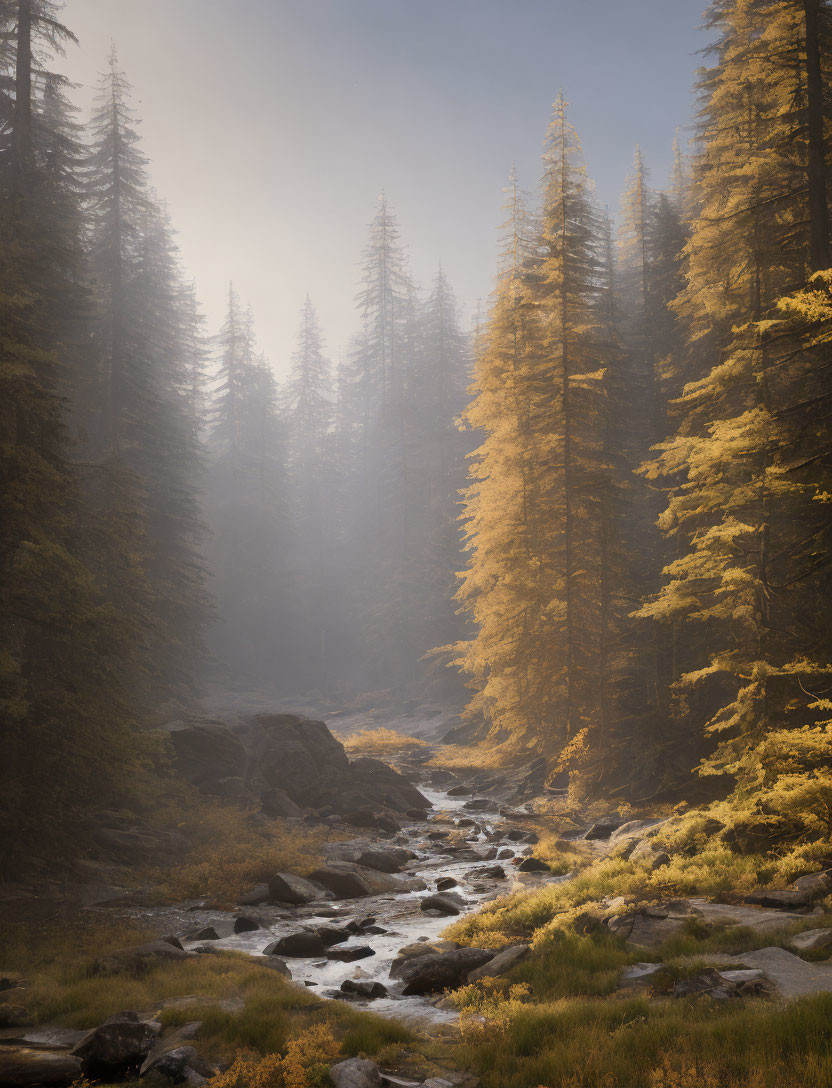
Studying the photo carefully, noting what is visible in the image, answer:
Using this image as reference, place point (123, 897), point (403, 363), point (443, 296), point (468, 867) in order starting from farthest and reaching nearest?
point (403, 363)
point (443, 296)
point (468, 867)
point (123, 897)

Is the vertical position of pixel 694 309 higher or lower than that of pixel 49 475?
higher

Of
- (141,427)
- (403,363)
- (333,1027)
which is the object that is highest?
(403,363)

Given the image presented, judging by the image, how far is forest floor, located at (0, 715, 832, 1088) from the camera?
6133 mm

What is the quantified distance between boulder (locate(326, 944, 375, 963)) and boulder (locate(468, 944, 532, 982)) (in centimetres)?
256

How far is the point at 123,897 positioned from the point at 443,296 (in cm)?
5598

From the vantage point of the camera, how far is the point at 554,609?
23359 millimetres

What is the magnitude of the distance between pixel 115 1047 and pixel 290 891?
8.17 metres

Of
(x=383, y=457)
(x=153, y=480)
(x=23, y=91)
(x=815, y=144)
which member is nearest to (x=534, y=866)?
(x=815, y=144)

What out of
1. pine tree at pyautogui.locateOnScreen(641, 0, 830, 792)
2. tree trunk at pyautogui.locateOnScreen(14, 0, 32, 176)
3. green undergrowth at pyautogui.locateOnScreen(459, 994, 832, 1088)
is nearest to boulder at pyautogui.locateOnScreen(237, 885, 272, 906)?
green undergrowth at pyautogui.locateOnScreen(459, 994, 832, 1088)

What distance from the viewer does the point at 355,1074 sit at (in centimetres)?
652

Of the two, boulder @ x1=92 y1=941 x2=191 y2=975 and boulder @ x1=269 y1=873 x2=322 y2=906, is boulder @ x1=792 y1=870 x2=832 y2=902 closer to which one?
boulder @ x1=92 y1=941 x2=191 y2=975

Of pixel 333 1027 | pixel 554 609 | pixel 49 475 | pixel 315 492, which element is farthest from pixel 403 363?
pixel 333 1027

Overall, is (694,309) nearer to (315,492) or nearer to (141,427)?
(141,427)

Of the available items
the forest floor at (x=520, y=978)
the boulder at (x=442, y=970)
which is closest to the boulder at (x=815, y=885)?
the forest floor at (x=520, y=978)
